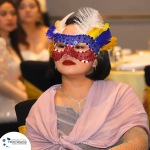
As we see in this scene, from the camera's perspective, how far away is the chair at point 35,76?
2224mm

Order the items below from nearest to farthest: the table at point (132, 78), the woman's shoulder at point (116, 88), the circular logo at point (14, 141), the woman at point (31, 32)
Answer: the circular logo at point (14, 141)
the woman's shoulder at point (116, 88)
the table at point (132, 78)
the woman at point (31, 32)

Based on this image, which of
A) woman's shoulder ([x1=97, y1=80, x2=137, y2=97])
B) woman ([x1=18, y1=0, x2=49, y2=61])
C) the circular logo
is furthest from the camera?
woman ([x1=18, y1=0, x2=49, y2=61])

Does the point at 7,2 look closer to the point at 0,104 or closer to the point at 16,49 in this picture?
the point at 16,49

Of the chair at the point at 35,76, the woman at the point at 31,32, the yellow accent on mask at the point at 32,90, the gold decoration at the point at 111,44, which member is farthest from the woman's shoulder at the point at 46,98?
the woman at the point at 31,32

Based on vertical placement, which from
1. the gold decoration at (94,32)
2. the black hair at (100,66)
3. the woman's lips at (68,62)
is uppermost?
the gold decoration at (94,32)

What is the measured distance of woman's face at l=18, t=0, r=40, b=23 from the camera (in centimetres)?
343

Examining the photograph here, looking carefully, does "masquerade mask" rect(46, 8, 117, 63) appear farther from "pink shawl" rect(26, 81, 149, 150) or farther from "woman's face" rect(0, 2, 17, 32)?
"woman's face" rect(0, 2, 17, 32)

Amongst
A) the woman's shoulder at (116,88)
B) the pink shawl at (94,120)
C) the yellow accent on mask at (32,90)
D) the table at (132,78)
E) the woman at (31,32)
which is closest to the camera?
the pink shawl at (94,120)

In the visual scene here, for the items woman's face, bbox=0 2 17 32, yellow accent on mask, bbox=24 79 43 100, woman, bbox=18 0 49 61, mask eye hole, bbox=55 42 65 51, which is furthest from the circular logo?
woman, bbox=18 0 49 61

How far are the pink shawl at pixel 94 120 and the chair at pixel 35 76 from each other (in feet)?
2.67

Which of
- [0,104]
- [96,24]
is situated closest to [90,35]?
[96,24]

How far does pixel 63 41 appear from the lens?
1408 millimetres

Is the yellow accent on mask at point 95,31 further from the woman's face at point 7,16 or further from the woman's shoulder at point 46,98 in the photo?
the woman's face at point 7,16

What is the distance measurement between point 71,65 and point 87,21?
0.26 meters
